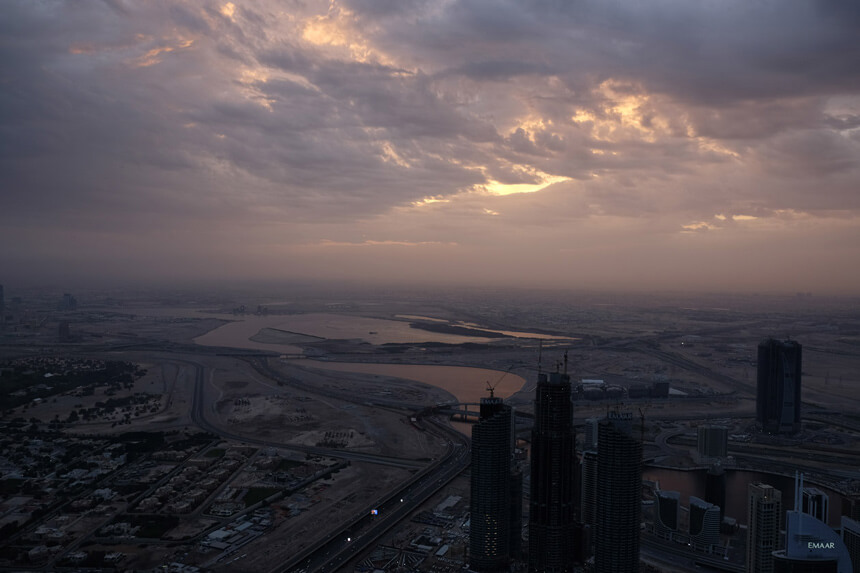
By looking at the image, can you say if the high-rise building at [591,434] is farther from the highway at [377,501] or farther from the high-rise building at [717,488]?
the highway at [377,501]

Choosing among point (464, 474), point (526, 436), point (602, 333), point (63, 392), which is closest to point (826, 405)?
point (526, 436)

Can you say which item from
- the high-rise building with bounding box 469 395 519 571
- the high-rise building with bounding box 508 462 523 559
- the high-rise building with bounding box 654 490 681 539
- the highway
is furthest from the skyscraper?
the high-rise building with bounding box 654 490 681 539

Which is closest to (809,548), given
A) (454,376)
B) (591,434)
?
(591,434)

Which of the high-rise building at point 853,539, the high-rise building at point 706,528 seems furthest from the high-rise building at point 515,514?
the high-rise building at point 853,539

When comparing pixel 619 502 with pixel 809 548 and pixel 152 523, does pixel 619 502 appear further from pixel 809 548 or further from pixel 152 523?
pixel 152 523

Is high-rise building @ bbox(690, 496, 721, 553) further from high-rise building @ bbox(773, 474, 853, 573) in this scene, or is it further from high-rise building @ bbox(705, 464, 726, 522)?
high-rise building @ bbox(773, 474, 853, 573)
